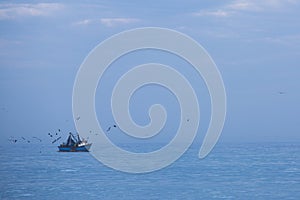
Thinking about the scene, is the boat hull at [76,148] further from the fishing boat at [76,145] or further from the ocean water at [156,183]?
the ocean water at [156,183]

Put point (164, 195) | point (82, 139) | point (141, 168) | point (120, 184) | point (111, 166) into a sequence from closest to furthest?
point (164, 195), point (120, 184), point (141, 168), point (111, 166), point (82, 139)

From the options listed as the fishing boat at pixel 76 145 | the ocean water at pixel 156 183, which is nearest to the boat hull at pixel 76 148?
the fishing boat at pixel 76 145

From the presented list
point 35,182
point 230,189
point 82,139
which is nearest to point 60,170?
point 35,182

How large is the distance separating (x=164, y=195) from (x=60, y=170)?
27054mm

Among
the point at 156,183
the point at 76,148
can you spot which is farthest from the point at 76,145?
the point at 156,183

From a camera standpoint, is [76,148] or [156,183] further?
[76,148]

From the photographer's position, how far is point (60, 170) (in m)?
70.8

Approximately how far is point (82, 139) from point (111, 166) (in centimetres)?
3106

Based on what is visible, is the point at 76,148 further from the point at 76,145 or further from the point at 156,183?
the point at 156,183

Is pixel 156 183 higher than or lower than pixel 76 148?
higher

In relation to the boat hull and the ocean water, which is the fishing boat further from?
the ocean water

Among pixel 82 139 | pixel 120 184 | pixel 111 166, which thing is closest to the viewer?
pixel 120 184

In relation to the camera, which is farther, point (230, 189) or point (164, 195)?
point (230, 189)

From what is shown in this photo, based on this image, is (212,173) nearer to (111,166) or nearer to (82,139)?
(111,166)
